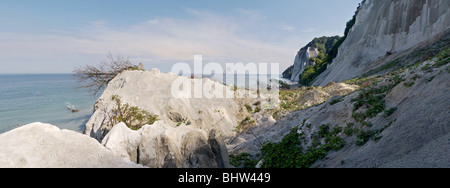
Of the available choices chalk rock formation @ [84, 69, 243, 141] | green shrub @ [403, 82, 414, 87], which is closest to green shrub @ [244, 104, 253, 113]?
chalk rock formation @ [84, 69, 243, 141]

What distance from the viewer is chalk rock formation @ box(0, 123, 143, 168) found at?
4.08 m

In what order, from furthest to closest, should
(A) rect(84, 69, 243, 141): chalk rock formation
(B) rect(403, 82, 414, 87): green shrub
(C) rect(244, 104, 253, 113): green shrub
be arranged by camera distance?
(C) rect(244, 104, 253, 113): green shrub < (A) rect(84, 69, 243, 141): chalk rock formation < (B) rect(403, 82, 414, 87): green shrub

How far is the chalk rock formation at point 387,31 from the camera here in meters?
22.3

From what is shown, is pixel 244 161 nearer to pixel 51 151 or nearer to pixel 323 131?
pixel 323 131

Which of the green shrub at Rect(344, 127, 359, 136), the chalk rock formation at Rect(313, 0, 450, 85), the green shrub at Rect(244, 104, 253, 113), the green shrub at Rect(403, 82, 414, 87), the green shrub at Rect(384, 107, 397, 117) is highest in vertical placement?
the chalk rock formation at Rect(313, 0, 450, 85)

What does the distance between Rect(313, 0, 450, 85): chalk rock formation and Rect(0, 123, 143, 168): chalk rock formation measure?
3046cm

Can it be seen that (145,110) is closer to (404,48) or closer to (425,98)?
(425,98)

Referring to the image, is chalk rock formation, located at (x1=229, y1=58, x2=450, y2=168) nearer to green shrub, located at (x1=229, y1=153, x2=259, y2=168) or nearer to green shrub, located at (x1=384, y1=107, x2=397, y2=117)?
green shrub, located at (x1=384, y1=107, x2=397, y2=117)

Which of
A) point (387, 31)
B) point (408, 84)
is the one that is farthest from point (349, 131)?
point (387, 31)

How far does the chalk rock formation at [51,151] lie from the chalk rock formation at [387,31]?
30458 mm

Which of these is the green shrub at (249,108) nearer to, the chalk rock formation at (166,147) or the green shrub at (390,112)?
the chalk rock formation at (166,147)

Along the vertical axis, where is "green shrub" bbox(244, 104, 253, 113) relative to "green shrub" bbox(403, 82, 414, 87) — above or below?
below
